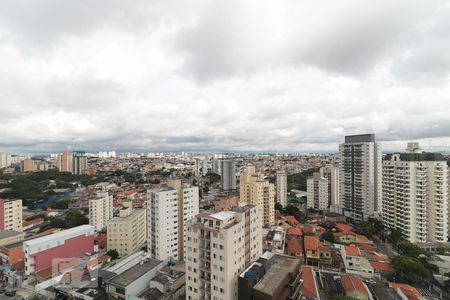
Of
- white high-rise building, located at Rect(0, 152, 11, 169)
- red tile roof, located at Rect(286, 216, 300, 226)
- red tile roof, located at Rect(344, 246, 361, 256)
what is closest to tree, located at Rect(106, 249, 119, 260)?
red tile roof, located at Rect(344, 246, 361, 256)

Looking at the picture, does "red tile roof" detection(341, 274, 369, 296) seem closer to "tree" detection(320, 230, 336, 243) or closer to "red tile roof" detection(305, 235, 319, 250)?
"red tile roof" detection(305, 235, 319, 250)

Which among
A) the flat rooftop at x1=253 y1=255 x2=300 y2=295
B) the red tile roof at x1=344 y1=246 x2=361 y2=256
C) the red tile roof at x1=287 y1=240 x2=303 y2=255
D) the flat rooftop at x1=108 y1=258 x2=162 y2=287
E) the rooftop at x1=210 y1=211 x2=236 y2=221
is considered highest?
the rooftop at x1=210 y1=211 x2=236 y2=221

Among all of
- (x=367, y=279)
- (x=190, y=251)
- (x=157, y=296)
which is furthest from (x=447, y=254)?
(x=157, y=296)

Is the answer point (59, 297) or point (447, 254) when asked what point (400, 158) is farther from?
point (59, 297)

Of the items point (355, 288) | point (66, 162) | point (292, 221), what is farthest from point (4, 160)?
point (355, 288)

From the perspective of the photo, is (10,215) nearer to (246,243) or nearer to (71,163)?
(246,243)
